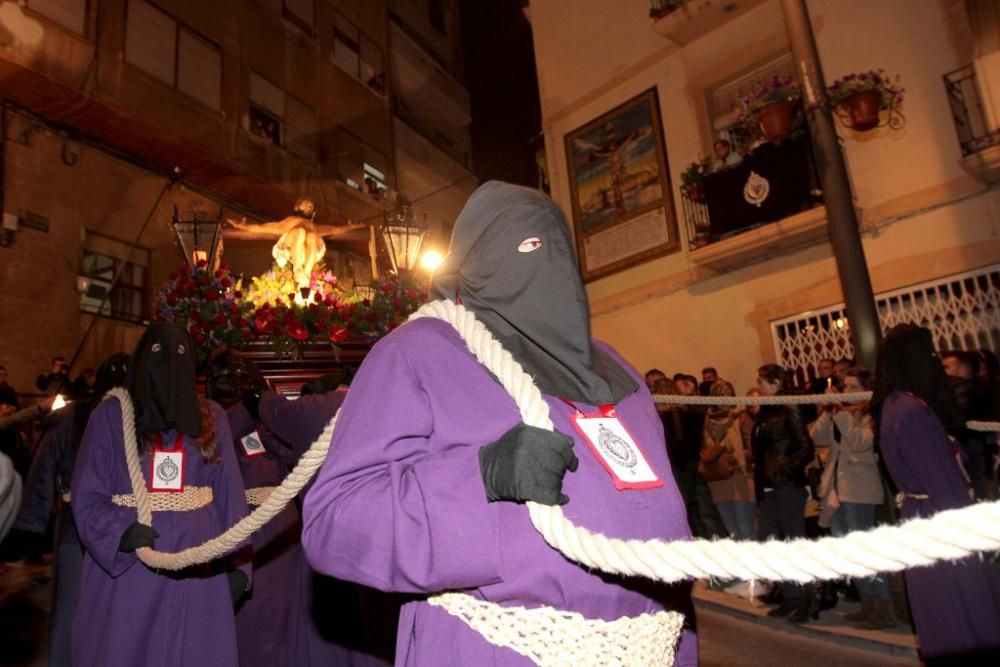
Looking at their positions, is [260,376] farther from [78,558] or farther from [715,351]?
[715,351]

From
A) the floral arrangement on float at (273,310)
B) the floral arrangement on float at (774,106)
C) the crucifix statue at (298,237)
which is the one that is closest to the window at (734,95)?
the floral arrangement on float at (774,106)

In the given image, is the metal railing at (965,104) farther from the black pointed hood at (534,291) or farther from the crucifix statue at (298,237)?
the black pointed hood at (534,291)

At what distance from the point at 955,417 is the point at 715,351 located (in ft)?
23.4

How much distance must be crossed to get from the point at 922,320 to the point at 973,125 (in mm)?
2609

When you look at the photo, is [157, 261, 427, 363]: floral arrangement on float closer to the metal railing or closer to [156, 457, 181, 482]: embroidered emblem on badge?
[156, 457, 181, 482]: embroidered emblem on badge

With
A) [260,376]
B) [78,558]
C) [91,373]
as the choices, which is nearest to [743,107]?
[260,376]

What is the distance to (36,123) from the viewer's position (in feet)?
39.4

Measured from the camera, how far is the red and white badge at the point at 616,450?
63.4 inches

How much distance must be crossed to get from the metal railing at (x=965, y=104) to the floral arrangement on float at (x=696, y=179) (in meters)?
3.32

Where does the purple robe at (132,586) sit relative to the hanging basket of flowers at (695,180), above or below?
below

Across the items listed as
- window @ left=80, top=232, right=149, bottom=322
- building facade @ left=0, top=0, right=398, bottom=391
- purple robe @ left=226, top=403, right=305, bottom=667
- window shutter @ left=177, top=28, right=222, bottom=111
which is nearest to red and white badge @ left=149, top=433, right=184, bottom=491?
purple robe @ left=226, top=403, right=305, bottom=667

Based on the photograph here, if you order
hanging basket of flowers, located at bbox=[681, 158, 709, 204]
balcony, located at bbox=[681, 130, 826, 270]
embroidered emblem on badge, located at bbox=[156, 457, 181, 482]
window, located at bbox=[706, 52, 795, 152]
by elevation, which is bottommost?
embroidered emblem on badge, located at bbox=[156, 457, 181, 482]

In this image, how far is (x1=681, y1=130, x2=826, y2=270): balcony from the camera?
993 centimetres

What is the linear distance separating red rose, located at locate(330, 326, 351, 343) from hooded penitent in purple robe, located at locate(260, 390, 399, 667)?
0.56 metres
